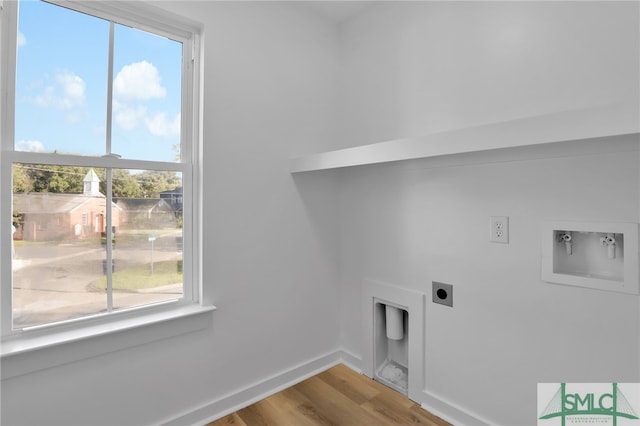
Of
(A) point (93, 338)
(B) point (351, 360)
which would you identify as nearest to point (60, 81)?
(A) point (93, 338)

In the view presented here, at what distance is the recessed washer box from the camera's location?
1.19 metres

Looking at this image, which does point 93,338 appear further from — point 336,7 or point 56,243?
point 336,7

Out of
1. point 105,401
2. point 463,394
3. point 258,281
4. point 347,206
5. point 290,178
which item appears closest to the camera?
point 105,401

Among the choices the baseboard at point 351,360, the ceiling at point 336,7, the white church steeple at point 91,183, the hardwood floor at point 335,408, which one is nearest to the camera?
the white church steeple at point 91,183

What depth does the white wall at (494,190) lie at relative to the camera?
1.24m

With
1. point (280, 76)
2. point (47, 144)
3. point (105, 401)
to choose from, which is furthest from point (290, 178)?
point (105, 401)

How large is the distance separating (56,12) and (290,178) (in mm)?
1334

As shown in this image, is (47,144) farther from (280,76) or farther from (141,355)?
(280,76)

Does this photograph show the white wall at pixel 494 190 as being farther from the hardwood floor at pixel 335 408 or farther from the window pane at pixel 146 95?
the window pane at pixel 146 95

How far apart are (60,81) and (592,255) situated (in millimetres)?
2376

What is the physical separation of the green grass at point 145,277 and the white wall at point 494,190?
1174mm

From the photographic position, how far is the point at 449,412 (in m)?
1.71

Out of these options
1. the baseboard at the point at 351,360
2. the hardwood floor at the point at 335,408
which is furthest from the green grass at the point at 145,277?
the baseboard at the point at 351,360

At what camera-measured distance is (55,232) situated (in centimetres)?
138
